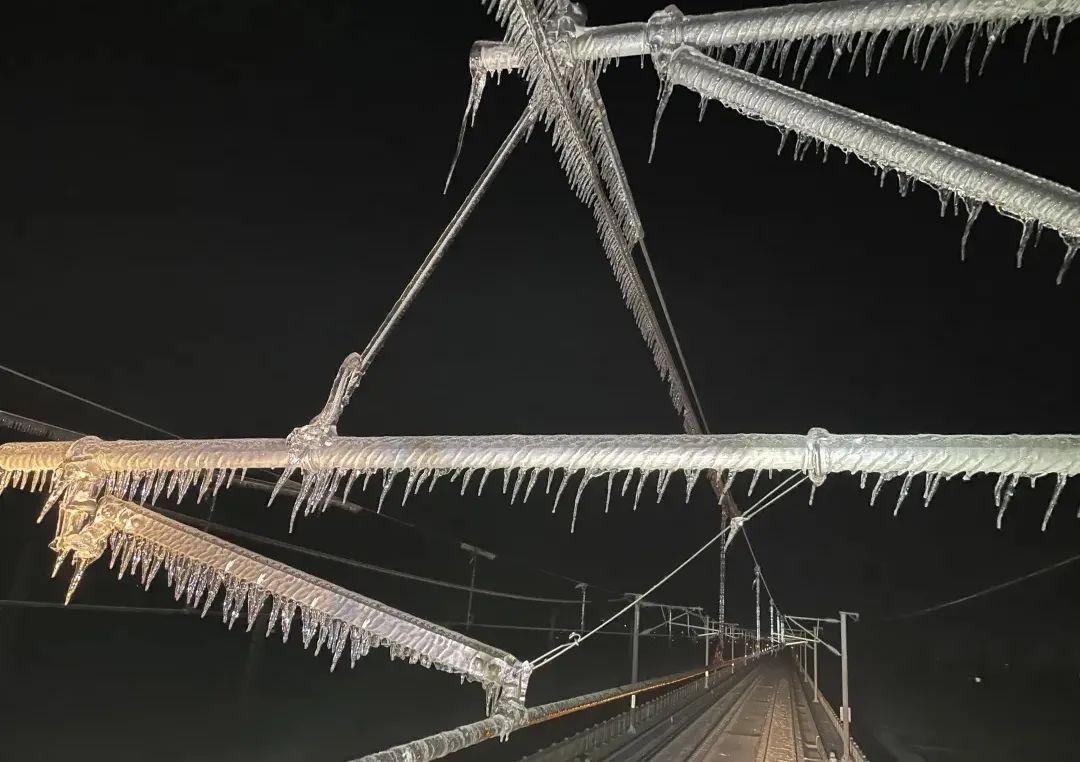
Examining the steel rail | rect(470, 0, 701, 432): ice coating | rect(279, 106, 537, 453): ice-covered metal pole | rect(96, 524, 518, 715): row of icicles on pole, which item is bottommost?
the steel rail

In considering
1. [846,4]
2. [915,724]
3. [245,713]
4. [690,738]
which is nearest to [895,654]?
Result: [915,724]

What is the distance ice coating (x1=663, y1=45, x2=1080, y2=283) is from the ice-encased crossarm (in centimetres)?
246

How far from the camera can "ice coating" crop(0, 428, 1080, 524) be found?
186 centimetres

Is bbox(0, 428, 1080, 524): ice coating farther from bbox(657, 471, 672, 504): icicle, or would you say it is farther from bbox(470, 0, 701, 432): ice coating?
bbox(470, 0, 701, 432): ice coating

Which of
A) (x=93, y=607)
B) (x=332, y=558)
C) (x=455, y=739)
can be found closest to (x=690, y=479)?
(x=455, y=739)

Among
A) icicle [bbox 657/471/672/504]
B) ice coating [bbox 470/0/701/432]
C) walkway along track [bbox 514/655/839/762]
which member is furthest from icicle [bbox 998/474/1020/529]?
walkway along track [bbox 514/655/839/762]

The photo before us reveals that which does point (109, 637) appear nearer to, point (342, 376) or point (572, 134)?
point (342, 376)

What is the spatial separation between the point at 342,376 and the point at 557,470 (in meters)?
1.38

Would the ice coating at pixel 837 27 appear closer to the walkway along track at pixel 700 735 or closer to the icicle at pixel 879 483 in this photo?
the icicle at pixel 879 483

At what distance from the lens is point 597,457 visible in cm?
231

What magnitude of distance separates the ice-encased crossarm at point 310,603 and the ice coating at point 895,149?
2456 mm

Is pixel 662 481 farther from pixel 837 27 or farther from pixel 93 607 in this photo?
pixel 93 607

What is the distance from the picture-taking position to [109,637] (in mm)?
5730

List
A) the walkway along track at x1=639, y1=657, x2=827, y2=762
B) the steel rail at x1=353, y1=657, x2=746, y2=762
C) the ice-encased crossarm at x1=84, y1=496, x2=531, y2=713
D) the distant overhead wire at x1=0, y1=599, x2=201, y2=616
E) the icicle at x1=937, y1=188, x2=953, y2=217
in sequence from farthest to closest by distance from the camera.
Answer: the walkway along track at x1=639, y1=657, x2=827, y2=762
the distant overhead wire at x1=0, y1=599, x2=201, y2=616
the ice-encased crossarm at x1=84, y1=496, x2=531, y2=713
the icicle at x1=937, y1=188, x2=953, y2=217
the steel rail at x1=353, y1=657, x2=746, y2=762
